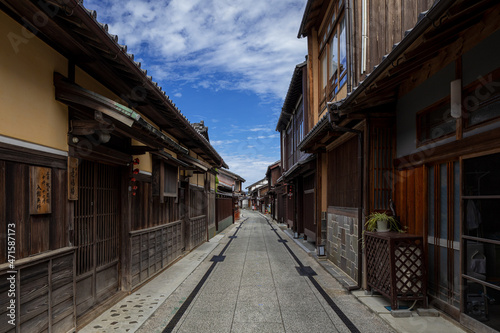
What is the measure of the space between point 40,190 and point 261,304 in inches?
186

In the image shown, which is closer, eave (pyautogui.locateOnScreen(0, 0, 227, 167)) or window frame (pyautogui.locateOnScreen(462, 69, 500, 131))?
eave (pyautogui.locateOnScreen(0, 0, 227, 167))

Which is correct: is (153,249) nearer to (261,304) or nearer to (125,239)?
(125,239)

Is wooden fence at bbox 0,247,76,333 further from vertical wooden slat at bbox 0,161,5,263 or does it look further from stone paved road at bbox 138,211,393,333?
stone paved road at bbox 138,211,393,333

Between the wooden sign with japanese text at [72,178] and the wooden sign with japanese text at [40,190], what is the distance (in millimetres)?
390

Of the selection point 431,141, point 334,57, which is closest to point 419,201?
point 431,141

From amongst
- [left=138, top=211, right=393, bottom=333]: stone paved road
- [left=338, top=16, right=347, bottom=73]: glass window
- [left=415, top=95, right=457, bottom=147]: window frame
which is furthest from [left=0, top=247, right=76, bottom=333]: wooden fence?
[left=338, top=16, right=347, bottom=73]: glass window

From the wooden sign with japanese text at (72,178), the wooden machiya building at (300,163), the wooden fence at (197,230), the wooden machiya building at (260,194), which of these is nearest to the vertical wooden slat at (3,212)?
the wooden sign with japanese text at (72,178)

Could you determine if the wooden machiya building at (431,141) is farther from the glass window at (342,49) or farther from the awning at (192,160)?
the awning at (192,160)

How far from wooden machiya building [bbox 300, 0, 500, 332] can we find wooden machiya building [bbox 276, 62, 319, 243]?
19.0 feet

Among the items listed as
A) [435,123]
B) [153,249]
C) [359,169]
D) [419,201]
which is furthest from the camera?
[153,249]

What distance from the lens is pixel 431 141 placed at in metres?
6.03

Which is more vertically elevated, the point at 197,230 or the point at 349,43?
the point at 349,43

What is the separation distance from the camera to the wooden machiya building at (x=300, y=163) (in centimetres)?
1563

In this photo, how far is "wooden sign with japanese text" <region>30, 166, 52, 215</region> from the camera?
13.7 ft
